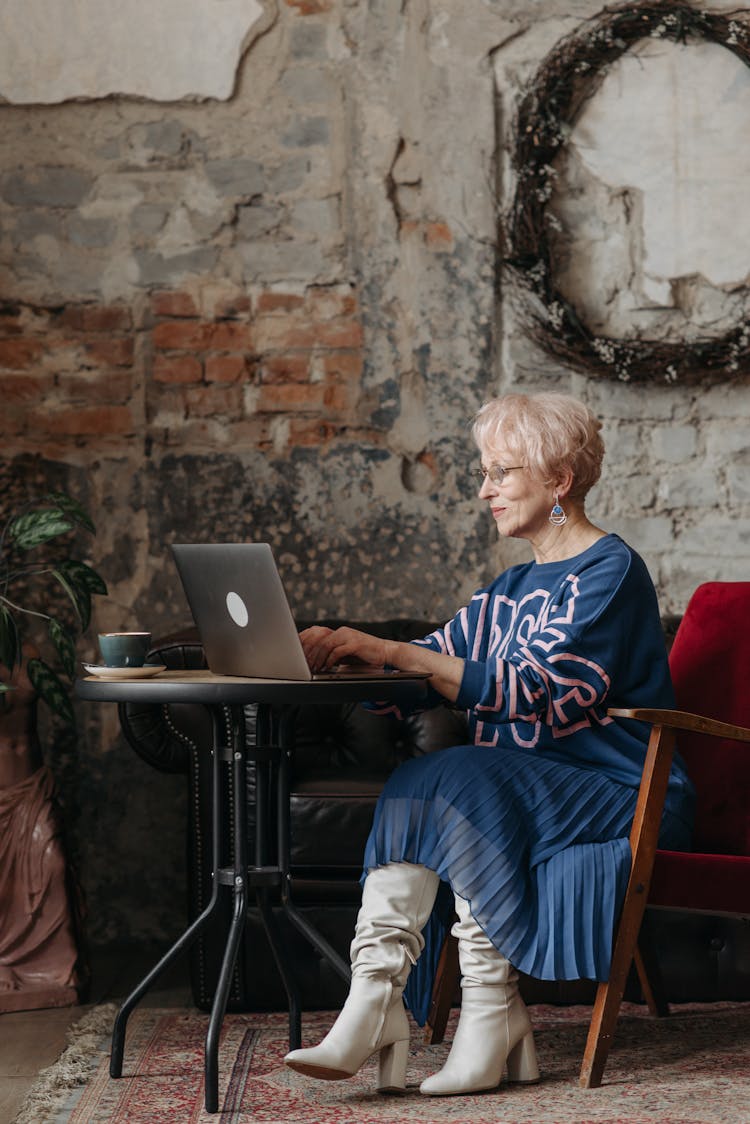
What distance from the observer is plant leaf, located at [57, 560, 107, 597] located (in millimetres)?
3164

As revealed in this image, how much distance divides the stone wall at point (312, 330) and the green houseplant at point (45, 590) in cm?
12

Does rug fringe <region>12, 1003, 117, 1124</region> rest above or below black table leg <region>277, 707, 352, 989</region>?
below

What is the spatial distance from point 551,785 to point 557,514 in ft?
1.76

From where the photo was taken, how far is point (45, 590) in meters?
3.58

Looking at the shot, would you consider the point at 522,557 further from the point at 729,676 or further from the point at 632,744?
the point at 632,744

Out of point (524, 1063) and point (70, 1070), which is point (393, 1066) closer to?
point (524, 1063)

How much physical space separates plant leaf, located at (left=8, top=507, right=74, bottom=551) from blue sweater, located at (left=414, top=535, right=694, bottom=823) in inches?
46.6

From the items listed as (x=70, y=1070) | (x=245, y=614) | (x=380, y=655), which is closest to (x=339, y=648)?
(x=380, y=655)

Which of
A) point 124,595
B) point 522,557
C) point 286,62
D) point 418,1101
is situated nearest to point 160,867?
point 124,595

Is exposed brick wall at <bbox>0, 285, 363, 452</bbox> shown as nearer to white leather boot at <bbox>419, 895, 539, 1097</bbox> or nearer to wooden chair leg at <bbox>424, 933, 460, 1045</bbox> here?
wooden chair leg at <bbox>424, 933, 460, 1045</bbox>

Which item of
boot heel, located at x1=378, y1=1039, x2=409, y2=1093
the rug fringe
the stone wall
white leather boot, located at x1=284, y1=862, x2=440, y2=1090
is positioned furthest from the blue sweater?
the stone wall

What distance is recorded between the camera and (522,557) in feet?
12.1

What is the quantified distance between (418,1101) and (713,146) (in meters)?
2.74

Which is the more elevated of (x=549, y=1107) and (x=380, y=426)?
(x=380, y=426)
